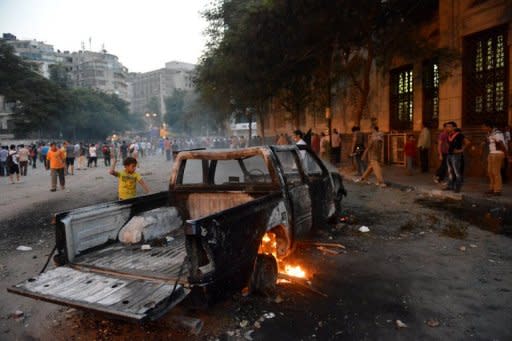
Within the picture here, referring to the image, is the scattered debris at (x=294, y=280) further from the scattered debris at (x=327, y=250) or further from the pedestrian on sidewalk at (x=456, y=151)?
the pedestrian on sidewalk at (x=456, y=151)

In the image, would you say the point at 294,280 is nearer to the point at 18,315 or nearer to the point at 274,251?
the point at 274,251

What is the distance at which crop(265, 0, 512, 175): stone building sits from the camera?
1183 cm

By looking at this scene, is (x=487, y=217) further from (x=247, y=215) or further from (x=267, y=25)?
(x=267, y=25)

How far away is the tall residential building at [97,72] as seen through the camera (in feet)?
340

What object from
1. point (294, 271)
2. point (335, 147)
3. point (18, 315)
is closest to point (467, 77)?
point (335, 147)

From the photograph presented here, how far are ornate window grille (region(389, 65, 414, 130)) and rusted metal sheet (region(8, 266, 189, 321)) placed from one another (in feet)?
51.4

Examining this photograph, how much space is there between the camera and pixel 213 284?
324 centimetres

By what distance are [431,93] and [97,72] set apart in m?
103

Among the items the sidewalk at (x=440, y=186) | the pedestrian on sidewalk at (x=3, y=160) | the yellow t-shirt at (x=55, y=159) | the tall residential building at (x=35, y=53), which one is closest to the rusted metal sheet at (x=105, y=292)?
the sidewalk at (x=440, y=186)

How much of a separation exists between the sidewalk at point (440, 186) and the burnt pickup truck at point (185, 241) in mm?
4798

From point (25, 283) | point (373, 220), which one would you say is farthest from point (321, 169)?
point (25, 283)

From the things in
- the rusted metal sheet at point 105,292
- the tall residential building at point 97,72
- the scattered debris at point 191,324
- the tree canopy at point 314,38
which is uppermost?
the tall residential building at point 97,72

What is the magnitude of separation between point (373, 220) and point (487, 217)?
2.19m

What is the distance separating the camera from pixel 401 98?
17438 millimetres
